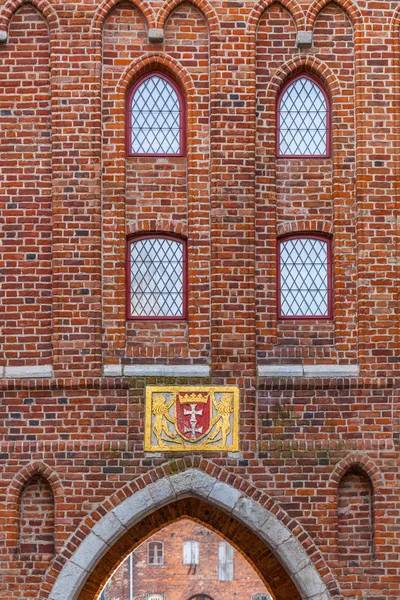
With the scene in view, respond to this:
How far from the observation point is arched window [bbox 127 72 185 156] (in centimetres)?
A: 1705

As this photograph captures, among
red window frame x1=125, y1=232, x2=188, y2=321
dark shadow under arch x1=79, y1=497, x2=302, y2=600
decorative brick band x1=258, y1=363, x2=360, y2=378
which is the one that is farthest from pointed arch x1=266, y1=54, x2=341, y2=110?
dark shadow under arch x1=79, y1=497, x2=302, y2=600

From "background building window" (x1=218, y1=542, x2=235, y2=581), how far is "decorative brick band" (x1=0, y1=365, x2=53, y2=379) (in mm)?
25795

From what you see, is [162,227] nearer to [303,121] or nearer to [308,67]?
[303,121]

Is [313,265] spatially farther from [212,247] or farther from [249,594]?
[249,594]

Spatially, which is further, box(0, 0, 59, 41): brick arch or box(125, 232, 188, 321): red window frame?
box(0, 0, 59, 41): brick arch

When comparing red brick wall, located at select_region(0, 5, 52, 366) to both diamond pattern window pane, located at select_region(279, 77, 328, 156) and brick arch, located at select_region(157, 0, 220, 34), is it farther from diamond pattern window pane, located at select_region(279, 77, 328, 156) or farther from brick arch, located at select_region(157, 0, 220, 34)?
diamond pattern window pane, located at select_region(279, 77, 328, 156)

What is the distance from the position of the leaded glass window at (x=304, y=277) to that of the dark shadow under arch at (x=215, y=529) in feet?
7.74

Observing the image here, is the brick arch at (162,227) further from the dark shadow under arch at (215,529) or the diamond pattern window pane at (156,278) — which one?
the dark shadow under arch at (215,529)

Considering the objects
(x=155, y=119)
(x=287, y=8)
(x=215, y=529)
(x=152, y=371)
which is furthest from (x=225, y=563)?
(x=287, y=8)

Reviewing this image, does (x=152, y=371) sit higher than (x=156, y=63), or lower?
lower

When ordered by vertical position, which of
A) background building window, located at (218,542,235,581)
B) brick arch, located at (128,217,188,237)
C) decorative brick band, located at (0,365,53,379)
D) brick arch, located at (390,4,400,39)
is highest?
brick arch, located at (390,4,400,39)

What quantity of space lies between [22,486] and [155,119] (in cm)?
433

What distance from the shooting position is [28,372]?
→ 54.0ft

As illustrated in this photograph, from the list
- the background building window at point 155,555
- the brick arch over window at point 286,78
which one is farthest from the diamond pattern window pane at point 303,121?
the background building window at point 155,555
